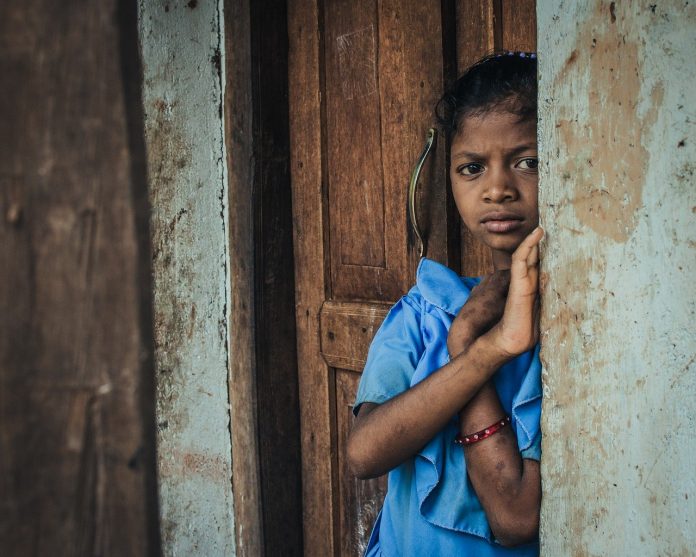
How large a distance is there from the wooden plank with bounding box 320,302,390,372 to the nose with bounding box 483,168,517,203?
2.16ft

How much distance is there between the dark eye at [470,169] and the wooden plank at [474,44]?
0.40 meters

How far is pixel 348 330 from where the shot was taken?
203 centimetres

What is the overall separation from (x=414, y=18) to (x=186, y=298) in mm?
1027

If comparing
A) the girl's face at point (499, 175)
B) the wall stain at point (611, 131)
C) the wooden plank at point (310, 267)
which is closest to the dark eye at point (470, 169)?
the girl's face at point (499, 175)

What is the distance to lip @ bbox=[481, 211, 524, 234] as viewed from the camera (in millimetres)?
1332

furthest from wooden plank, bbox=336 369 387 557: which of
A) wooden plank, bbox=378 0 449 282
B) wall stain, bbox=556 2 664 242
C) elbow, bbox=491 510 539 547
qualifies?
wall stain, bbox=556 2 664 242

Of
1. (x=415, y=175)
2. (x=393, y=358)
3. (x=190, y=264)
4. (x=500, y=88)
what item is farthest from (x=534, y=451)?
(x=190, y=264)

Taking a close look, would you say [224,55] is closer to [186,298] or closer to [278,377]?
[186,298]

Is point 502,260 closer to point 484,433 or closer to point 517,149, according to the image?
point 517,149

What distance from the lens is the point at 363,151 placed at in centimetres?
197

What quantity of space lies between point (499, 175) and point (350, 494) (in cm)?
114

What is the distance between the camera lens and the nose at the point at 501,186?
1312mm

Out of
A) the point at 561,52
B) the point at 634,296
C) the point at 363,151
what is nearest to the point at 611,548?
the point at 634,296

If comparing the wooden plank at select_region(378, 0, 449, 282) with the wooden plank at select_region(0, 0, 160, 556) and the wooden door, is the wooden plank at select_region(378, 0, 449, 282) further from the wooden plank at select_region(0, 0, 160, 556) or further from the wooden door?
the wooden plank at select_region(0, 0, 160, 556)
